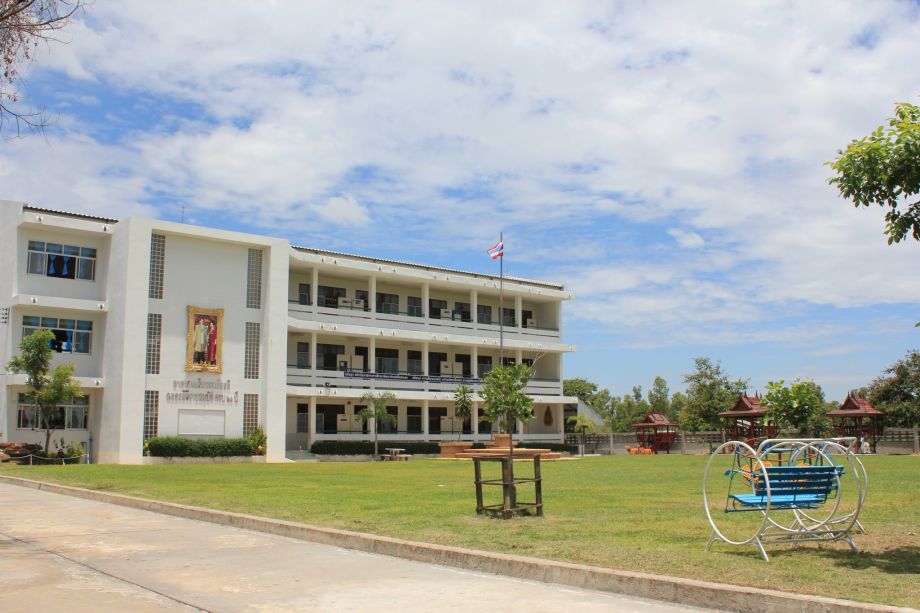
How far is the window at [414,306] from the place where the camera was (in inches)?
2213

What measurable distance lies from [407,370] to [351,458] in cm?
1000

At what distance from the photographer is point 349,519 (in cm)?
1241

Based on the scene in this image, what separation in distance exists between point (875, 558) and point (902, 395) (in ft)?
189

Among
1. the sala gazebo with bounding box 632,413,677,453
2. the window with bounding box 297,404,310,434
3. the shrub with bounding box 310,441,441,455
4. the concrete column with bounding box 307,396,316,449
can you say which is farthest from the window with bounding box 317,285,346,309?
the sala gazebo with bounding box 632,413,677,453

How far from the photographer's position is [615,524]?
11445mm

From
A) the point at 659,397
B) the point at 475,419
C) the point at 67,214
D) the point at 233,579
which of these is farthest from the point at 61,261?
the point at 659,397

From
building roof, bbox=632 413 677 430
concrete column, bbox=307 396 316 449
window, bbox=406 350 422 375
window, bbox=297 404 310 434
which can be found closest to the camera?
concrete column, bbox=307 396 316 449

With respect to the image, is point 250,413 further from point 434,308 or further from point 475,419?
point 434,308

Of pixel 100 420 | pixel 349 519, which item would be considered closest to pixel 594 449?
pixel 100 420

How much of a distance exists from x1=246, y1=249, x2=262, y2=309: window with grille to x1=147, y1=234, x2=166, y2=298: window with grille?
4.62m

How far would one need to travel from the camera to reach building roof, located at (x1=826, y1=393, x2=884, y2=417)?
158 feet

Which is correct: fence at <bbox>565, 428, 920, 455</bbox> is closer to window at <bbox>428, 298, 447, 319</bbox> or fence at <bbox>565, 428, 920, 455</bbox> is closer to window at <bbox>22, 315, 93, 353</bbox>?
window at <bbox>428, 298, 447, 319</bbox>

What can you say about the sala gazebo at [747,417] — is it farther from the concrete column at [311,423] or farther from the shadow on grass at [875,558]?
the shadow on grass at [875,558]

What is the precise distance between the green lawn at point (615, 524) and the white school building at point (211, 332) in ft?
65.2
